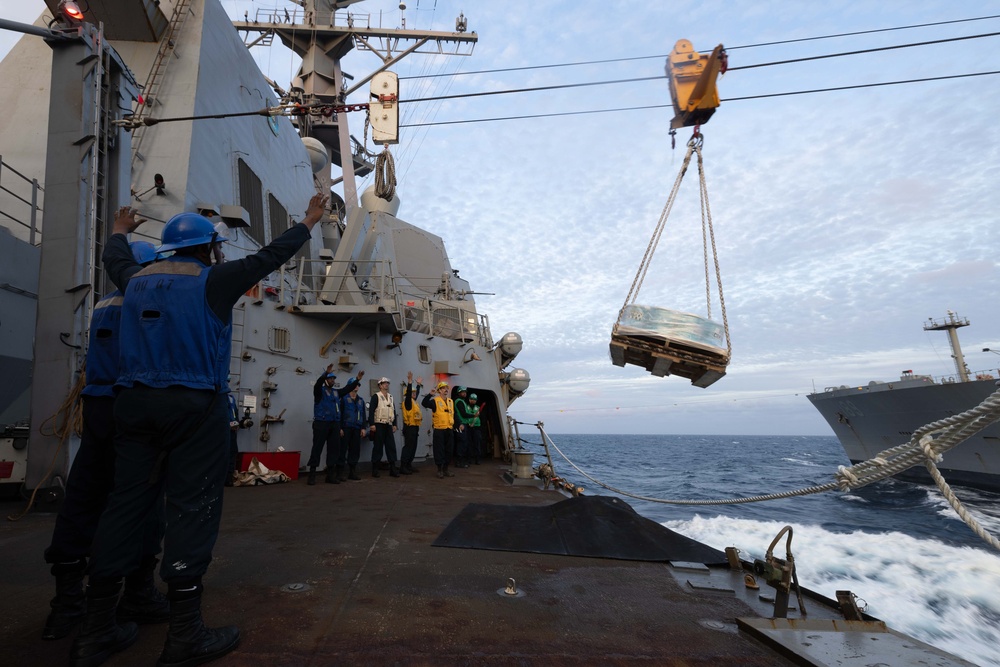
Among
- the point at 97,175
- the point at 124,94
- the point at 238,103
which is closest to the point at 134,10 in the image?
the point at 238,103

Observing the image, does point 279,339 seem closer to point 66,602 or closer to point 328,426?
point 328,426

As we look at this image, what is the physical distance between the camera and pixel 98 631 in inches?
73.4

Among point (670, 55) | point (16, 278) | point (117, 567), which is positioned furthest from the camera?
point (16, 278)

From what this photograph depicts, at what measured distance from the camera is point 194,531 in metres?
1.90

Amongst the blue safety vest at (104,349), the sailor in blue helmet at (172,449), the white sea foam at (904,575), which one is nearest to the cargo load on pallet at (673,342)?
the white sea foam at (904,575)

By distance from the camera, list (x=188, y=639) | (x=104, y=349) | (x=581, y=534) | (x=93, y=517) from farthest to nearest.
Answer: (x=581, y=534)
(x=104, y=349)
(x=93, y=517)
(x=188, y=639)

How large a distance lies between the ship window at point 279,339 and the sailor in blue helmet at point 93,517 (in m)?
5.68

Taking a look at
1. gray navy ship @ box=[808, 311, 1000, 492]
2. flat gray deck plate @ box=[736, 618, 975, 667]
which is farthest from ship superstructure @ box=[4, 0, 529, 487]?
gray navy ship @ box=[808, 311, 1000, 492]

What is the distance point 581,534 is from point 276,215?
8.20 m

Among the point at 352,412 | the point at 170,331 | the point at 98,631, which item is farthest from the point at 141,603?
the point at 352,412

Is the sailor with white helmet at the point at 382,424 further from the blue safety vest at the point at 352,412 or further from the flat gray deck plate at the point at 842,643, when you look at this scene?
the flat gray deck plate at the point at 842,643

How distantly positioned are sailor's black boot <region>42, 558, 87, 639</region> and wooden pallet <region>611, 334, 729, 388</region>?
4.13m

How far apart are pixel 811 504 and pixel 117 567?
18411mm

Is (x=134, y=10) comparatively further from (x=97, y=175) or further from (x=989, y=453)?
(x=989, y=453)
